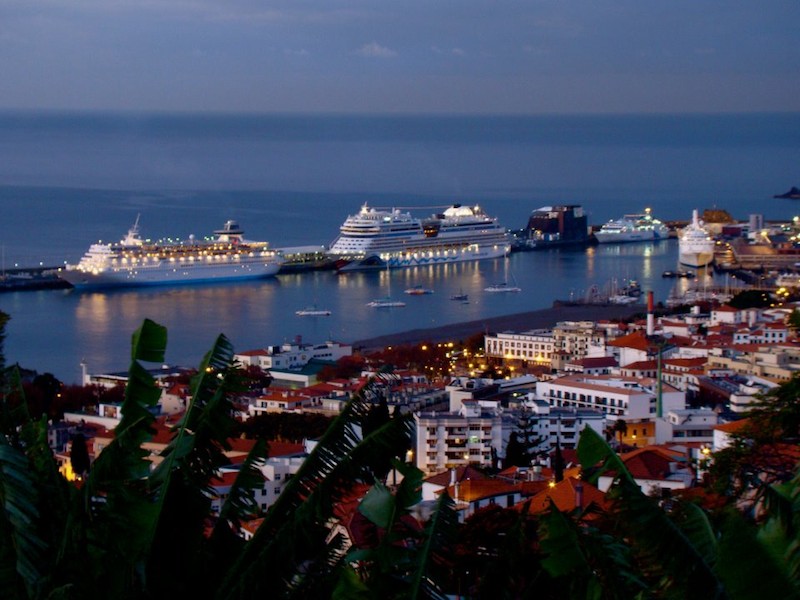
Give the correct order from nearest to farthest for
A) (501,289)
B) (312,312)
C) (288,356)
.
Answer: (288,356)
(312,312)
(501,289)

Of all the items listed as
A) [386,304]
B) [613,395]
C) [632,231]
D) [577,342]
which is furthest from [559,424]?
[632,231]

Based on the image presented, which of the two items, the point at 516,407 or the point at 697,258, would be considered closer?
the point at 516,407

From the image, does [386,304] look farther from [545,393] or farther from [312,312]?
[545,393]

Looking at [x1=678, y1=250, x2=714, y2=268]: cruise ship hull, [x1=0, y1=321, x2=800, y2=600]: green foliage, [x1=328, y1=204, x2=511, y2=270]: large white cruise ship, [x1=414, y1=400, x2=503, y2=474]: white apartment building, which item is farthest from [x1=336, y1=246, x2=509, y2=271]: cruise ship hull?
[x1=0, y1=321, x2=800, y2=600]: green foliage

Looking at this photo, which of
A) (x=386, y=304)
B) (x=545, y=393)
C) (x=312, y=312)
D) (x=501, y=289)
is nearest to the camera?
(x=545, y=393)

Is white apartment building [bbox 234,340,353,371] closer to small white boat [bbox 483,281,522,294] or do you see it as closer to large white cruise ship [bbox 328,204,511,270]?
small white boat [bbox 483,281,522,294]

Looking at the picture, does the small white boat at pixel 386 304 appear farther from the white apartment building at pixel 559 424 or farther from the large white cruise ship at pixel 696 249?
the white apartment building at pixel 559 424

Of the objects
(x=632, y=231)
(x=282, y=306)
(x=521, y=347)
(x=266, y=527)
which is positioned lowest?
(x=282, y=306)

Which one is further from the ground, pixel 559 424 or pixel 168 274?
pixel 559 424

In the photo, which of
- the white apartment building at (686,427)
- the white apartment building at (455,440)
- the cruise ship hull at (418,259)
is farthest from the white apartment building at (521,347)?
the cruise ship hull at (418,259)
